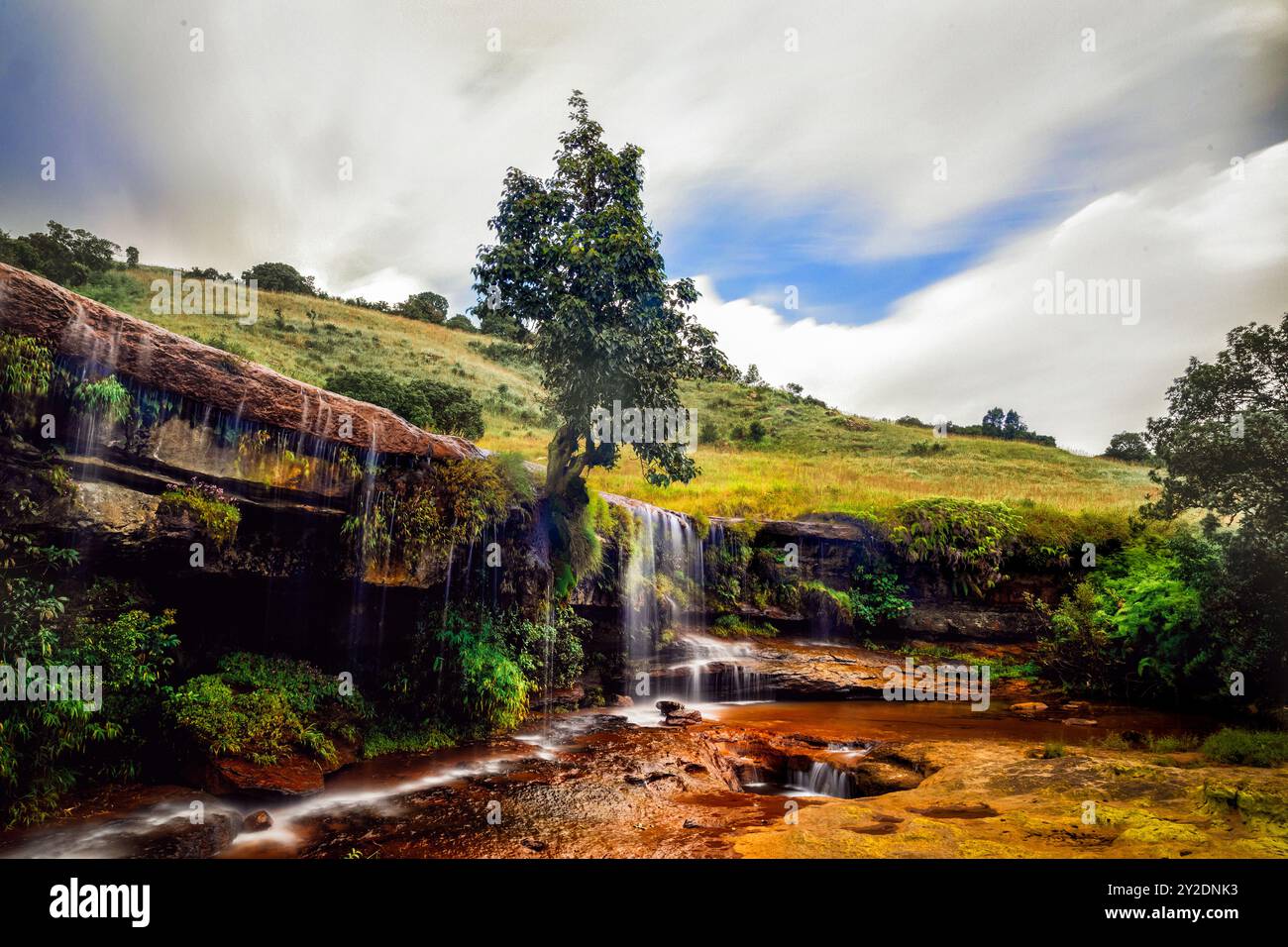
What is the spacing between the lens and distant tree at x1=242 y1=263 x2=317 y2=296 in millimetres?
62469

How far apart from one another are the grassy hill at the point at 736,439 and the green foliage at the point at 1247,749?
13223 millimetres

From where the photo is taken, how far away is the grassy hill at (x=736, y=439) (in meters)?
23.5

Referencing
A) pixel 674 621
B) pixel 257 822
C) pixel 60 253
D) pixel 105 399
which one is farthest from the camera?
pixel 60 253

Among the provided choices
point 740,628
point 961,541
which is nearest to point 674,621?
point 740,628

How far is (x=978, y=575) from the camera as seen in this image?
2052 centimetres

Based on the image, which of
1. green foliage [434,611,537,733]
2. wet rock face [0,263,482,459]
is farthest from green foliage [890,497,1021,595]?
wet rock face [0,263,482,459]

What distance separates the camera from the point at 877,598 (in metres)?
20.6

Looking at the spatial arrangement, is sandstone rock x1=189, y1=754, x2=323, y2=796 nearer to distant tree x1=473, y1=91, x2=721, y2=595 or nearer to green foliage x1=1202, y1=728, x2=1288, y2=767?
distant tree x1=473, y1=91, x2=721, y2=595

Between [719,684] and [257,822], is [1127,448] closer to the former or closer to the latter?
[719,684]

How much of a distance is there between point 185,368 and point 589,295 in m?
6.50

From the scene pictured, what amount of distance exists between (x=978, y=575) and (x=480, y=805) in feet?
61.8

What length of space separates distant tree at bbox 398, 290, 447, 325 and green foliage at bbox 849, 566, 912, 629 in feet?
204

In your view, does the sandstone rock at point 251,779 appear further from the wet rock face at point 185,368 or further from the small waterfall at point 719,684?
the small waterfall at point 719,684
